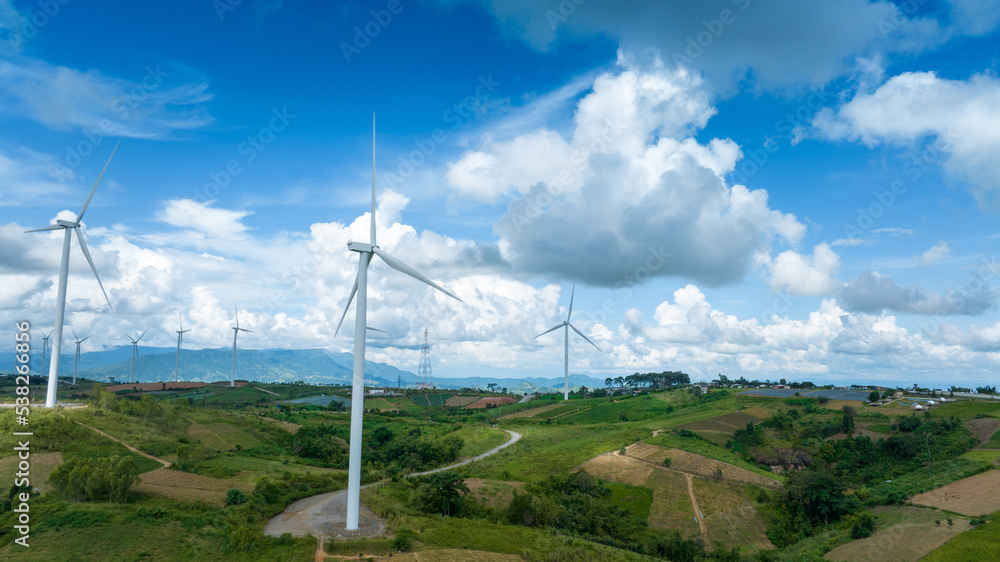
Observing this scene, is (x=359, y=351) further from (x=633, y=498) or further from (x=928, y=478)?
(x=928, y=478)

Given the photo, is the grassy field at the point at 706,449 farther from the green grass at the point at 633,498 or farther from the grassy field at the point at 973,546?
the grassy field at the point at 973,546

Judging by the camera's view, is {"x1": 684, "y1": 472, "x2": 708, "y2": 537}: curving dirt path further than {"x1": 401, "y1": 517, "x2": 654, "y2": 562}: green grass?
Yes

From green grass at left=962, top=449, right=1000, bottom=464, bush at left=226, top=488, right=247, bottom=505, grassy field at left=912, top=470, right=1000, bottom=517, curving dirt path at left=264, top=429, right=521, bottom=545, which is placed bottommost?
curving dirt path at left=264, top=429, right=521, bottom=545

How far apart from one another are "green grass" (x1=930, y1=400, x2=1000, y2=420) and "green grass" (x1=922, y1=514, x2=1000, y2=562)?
6656cm

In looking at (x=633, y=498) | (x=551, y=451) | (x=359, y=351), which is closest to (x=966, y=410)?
(x=633, y=498)

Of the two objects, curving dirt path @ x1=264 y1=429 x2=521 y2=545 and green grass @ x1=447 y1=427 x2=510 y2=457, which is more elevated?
curving dirt path @ x1=264 y1=429 x2=521 y2=545

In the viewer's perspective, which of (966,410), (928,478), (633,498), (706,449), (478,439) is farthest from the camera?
(478,439)

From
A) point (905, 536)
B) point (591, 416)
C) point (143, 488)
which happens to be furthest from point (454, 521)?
point (591, 416)

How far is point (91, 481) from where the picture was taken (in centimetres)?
5875

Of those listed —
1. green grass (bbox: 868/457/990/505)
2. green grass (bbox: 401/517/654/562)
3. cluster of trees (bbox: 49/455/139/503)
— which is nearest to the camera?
green grass (bbox: 401/517/654/562)

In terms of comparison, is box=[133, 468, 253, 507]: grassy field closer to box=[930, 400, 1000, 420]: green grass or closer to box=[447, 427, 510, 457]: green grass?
box=[447, 427, 510, 457]: green grass

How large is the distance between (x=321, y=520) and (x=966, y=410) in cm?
13556

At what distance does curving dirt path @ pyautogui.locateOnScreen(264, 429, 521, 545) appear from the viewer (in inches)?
2207

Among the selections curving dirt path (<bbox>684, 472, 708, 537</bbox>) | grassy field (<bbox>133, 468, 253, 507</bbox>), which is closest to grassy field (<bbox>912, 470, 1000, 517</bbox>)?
curving dirt path (<bbox>684, 472, 708, 537</bbox>)
